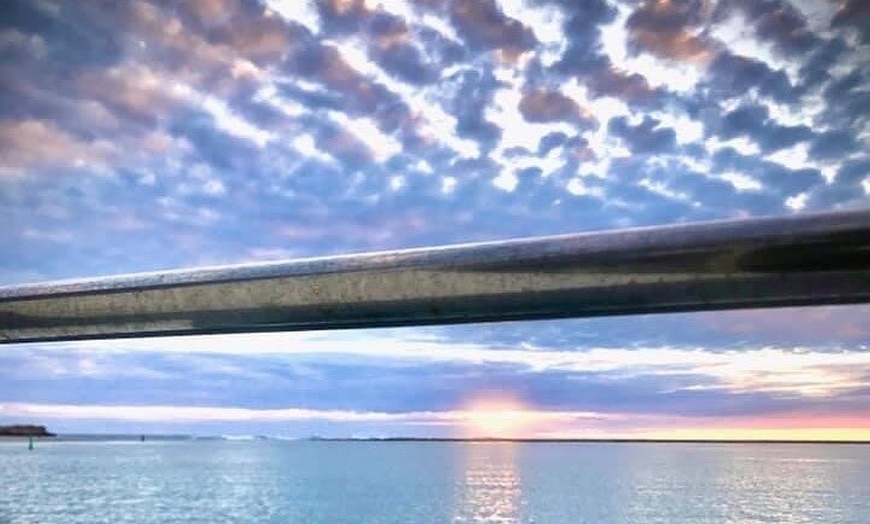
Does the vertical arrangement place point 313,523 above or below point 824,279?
below

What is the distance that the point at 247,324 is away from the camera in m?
1.47

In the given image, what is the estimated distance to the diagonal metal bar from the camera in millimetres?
1007

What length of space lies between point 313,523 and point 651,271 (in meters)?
40.9

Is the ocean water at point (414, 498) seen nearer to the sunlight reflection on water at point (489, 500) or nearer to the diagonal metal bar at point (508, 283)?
the sunlight reflection on water at point (489, 500)

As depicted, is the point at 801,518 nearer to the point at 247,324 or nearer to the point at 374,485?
the point at 374,485

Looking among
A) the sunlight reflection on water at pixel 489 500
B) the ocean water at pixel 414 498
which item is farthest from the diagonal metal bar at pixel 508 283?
the sunlight reflection on water at pixel 489 500

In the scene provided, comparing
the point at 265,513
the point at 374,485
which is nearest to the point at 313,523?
the point at 265,513

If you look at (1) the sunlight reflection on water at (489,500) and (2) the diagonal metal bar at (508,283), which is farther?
(1) the sunlight reflection on water at (489,500)

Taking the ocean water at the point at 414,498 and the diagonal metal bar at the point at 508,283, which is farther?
the ocean water at the point at 414,498

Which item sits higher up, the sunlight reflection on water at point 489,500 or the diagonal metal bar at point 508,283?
the diagonal metal bar at point 508,283

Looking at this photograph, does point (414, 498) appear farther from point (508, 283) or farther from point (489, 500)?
point (508, 283)

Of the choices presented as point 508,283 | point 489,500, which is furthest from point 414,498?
point 508,283

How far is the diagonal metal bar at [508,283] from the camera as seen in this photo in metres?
1.01

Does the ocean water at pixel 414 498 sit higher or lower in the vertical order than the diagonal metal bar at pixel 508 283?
lower
